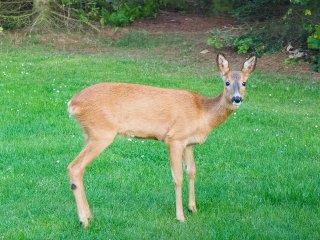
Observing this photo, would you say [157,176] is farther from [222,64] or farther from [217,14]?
[217,14]

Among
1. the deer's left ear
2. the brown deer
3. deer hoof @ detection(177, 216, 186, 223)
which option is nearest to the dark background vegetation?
the deer's left ear

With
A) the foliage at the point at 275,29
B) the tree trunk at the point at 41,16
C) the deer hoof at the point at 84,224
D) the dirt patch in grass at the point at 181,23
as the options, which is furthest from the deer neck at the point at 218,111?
the dirt patch in grass at the point at 181,23

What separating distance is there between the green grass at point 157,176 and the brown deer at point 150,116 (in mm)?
329

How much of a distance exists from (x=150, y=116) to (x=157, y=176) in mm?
1473

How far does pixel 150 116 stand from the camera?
6902mm

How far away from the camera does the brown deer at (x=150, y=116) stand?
670cm

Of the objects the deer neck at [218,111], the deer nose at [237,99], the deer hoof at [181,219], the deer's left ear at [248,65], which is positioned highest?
the deer's left ear at [248,65]

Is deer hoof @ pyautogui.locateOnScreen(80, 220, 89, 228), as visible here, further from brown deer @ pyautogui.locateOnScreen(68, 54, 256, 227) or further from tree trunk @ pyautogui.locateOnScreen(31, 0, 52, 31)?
tree trunk @ pyautogui.locateOnScreen(31, 0, 52, 31)

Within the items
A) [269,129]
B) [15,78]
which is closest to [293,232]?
[269,129]

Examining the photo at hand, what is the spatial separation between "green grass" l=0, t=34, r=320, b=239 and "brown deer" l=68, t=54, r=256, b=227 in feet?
1.08

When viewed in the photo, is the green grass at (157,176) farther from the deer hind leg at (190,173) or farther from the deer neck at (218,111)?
the deer neck at (218,111)

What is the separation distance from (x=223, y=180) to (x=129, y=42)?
1412cm

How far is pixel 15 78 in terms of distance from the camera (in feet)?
47.8

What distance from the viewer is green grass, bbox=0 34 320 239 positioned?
21.5 feet
